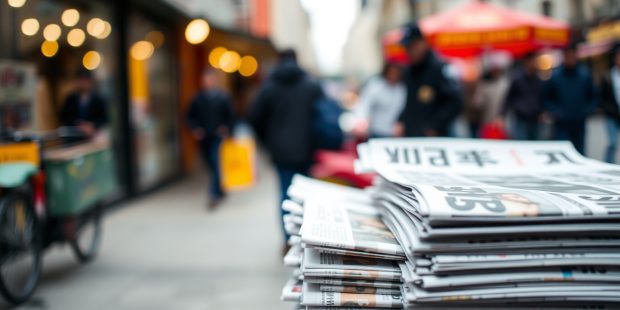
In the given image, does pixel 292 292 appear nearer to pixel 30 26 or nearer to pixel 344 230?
pixel 344 230

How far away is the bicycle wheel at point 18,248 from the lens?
415 cm

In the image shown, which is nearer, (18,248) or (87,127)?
(18,248)

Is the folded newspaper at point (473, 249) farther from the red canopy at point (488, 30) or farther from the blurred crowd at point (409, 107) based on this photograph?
the red canopy at point (488, 30)

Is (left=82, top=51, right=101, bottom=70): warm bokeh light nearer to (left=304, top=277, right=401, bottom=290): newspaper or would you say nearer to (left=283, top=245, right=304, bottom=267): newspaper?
(left=283, top=245, right=304, bottom=267): newspaper

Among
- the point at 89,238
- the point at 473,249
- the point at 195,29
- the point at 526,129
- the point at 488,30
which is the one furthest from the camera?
the point at 526,129

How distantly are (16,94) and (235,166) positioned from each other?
337 centimetres

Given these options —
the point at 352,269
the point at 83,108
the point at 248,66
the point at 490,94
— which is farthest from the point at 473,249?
the point at 248,66

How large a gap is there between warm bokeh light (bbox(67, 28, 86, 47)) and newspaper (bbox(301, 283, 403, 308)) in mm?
7047

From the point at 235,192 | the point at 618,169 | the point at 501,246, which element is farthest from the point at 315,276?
the point at 235,192

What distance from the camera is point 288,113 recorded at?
5.62 m

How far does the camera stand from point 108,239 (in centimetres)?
673

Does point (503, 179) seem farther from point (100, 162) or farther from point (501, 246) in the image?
point (100, 162)

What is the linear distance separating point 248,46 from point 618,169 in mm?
16674

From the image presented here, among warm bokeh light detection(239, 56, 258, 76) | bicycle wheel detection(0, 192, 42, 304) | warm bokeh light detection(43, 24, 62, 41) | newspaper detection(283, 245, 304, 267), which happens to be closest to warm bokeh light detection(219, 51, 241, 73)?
warm bokeh light detection(239, 56, 258, 76)
